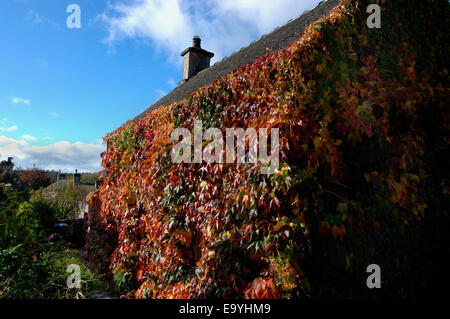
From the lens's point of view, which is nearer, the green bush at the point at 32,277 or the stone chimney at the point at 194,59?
the green bush at the point at 32,277

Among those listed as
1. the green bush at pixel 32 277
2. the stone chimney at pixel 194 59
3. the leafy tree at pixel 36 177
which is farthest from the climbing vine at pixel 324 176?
the leafy tree at pixel 36 177

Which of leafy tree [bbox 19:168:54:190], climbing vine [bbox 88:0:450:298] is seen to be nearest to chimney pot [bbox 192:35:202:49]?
climbing vine [bbox 88:0:450:298]

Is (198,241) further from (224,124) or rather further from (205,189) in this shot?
(224,124)

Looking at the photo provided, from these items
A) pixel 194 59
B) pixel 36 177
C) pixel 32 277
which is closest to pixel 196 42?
pixel 194 59

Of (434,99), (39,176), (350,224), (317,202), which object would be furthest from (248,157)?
(39,176)

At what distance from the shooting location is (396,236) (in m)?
3.81

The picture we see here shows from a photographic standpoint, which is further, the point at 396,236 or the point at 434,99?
the point at 434,99

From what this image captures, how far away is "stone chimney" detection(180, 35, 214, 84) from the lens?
13492mm

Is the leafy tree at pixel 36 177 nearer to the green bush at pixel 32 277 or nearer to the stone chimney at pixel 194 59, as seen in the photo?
the stone chimney at pixel 194 59

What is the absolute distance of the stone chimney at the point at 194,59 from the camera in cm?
1349

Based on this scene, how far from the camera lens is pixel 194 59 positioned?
44.7 feet

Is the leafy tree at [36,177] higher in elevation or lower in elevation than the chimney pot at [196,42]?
lower

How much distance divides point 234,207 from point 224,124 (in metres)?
1.21

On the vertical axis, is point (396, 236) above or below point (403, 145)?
below
